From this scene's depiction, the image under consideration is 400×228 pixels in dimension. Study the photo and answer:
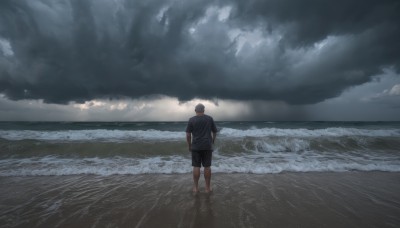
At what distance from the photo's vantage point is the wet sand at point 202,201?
3537 mm

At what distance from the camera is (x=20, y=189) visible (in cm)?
539

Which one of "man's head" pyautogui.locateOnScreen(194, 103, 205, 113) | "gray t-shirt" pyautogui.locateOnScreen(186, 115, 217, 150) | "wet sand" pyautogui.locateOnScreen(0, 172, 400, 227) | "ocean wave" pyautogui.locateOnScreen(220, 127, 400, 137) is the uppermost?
"man's head" pyautogui.locateOnScreen(194, 103, 205, 113)

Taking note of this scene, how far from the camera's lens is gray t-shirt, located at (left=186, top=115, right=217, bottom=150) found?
4.95 m

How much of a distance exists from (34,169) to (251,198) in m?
7.49

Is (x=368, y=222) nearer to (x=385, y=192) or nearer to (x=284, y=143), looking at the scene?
(x=385, y=192)

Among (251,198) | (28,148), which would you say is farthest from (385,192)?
(28,148)

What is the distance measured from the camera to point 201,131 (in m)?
5.01

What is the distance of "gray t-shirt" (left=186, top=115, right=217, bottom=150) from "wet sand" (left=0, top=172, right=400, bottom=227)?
3.68ft

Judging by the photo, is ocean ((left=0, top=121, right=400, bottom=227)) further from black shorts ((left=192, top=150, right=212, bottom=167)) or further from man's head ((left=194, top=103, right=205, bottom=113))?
man's head ((left=194, top=103, right=205, bottom=113))

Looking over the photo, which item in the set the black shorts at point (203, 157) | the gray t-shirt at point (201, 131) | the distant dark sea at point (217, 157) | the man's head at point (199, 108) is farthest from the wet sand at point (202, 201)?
the man's head at point (199, 108)

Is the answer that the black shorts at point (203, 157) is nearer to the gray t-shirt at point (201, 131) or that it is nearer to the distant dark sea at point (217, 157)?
the gray t-shirt at point (201, 131)

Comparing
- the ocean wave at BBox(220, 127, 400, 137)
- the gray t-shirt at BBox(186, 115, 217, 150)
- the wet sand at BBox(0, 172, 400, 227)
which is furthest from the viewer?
the ocean wave at BBox(220, 127, 400, 137)

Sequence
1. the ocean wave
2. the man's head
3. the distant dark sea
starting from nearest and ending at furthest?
the man's head, the distant dark sea, the ocean wave

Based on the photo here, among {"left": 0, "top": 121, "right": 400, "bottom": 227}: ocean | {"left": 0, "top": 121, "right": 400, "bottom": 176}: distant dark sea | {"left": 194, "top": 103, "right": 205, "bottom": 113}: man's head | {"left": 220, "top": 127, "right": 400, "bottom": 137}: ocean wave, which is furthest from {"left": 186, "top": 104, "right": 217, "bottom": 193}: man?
{"left": 220, "top": 127, "right": 400, "bottom": 137}: ocean wave
